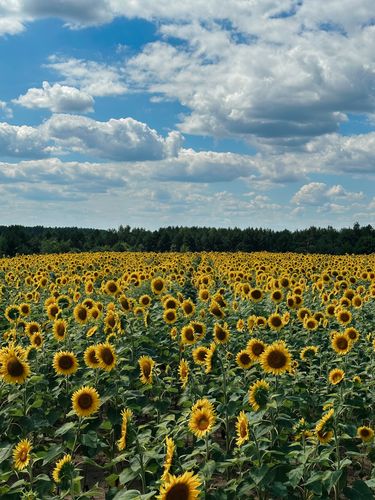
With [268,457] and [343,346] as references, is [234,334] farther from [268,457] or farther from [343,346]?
[268,457]

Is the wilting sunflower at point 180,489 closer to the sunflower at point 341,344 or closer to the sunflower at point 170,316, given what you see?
the sunflower at point 341,344

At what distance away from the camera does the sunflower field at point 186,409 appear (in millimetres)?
5215

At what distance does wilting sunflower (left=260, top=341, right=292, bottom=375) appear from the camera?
6.53 metres

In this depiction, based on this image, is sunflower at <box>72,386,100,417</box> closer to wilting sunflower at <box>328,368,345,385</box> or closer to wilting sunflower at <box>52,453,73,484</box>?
wilting sunflower at <box>52,453,73,484</box>

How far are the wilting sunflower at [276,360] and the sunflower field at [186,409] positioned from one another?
0.01 m

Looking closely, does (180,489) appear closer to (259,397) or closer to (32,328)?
(259,397)

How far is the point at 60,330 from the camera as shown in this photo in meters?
8.89

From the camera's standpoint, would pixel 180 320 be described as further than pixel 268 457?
Yes

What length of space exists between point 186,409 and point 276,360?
117 cm

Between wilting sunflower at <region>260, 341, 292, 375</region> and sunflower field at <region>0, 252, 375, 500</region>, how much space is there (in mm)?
11

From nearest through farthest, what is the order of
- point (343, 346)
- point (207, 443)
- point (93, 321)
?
point (207, 443) → point (343, 346) → point (93, 321)

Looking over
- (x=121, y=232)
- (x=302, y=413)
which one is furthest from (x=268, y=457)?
(x=121, y=232)

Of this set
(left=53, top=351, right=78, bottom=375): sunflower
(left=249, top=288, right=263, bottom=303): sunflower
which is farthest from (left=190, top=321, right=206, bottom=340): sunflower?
(left=249, top=288, right=263, bottom=303): sunflower

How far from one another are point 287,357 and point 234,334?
359 cm
